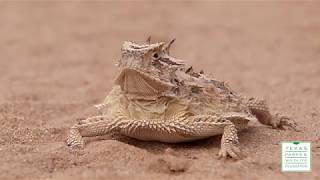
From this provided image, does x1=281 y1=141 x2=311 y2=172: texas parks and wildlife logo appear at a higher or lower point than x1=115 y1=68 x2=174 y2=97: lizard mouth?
lower

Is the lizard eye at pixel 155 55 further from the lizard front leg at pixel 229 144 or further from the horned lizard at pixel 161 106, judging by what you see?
the lizard front leg at pixel 229 144

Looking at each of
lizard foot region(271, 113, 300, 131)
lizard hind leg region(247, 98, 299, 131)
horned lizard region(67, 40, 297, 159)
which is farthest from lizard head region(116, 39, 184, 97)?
lizard foot region(271, 113, 300, 131)

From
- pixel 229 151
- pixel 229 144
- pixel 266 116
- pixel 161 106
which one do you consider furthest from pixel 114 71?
pixel 229 151

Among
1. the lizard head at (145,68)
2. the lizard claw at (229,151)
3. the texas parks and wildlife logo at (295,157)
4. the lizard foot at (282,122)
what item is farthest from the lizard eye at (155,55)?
the lizard foot at (282,122)

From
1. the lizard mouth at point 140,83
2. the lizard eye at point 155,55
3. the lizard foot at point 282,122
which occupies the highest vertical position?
the lizard eye at point 155,55

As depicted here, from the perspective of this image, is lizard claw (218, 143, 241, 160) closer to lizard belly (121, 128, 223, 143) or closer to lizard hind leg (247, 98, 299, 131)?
lizard belly (121, 128, 223, 143)

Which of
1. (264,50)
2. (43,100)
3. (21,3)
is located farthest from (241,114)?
(21,3)

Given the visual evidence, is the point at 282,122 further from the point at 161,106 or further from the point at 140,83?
the point at 140,83
